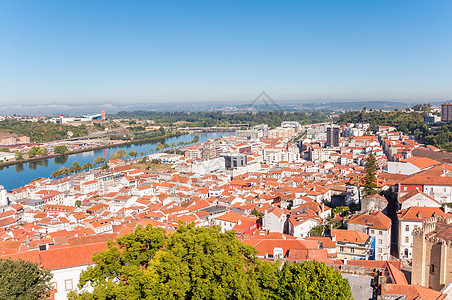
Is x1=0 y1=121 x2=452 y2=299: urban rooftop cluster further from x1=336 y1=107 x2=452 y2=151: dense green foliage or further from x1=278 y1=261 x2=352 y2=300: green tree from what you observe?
x1=336 y1=107 x2=452 y2=151: dense green foliage

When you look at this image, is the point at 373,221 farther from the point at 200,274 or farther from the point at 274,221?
the point at 200,274

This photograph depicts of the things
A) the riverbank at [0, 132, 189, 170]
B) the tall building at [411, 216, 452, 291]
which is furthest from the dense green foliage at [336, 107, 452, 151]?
the riverbank at [0, 132, 189, 170]

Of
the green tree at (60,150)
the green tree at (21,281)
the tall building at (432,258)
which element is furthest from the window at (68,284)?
the green tree at (60,150)

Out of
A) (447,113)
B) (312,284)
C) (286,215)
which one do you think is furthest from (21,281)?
(447,113)

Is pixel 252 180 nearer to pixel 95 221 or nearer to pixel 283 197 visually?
pixel 283 197

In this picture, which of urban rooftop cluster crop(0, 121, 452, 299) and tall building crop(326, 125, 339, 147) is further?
tall building crop(326, 125, 339, 147)

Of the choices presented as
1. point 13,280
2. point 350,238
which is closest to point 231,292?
point 13,280

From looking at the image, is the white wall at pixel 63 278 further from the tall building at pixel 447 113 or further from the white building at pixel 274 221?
the tall building at pixel 447 113
